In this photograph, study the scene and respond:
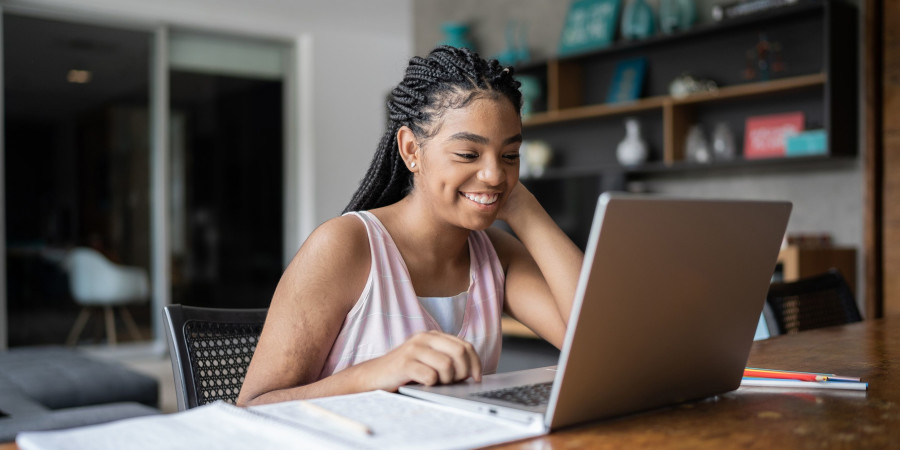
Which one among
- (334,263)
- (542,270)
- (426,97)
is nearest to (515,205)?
(542,270)

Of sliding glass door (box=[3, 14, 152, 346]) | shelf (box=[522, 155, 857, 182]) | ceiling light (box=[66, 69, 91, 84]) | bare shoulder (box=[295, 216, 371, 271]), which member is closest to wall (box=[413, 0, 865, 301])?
shelf (box=[522, 155, 857, 182])

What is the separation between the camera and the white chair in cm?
543

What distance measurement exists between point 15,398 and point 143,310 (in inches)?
131

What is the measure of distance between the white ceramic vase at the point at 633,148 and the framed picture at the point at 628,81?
14 centimetres

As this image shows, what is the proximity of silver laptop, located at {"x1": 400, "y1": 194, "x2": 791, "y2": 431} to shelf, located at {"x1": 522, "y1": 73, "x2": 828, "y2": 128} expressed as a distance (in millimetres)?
2818

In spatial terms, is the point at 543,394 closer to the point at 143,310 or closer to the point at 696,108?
the point at 696,108

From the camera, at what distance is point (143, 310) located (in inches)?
223

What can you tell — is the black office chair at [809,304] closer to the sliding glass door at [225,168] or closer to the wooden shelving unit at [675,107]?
the wooden shelving unit at [675,107]

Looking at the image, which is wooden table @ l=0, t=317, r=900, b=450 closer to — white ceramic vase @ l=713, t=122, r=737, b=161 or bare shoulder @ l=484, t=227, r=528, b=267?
bare shoulder @ l=484, t=227, r=528, b=267

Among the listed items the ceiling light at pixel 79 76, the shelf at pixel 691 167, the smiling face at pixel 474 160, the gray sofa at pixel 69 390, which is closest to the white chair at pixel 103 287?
the ceiling light at pixel 79 76

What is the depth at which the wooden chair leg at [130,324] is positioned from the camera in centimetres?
560

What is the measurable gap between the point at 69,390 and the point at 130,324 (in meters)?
2.98

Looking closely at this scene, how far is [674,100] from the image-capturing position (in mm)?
3871

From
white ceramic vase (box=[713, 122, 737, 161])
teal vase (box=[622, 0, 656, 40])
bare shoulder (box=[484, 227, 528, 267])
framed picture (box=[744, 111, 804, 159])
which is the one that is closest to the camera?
bare shoulder (box=[484, 227, 528, 267])
